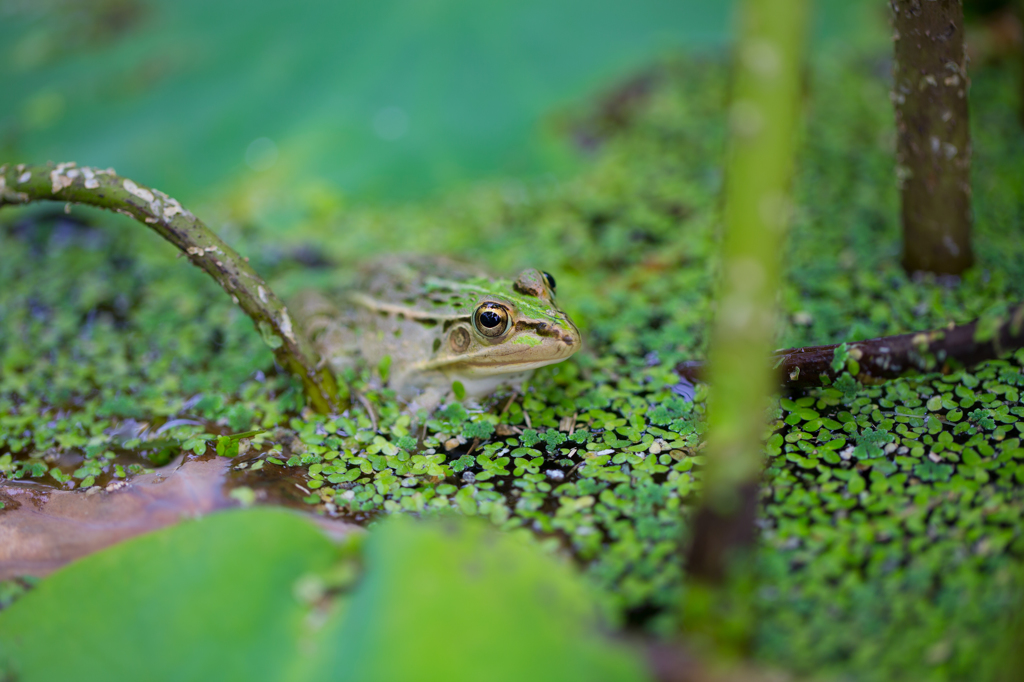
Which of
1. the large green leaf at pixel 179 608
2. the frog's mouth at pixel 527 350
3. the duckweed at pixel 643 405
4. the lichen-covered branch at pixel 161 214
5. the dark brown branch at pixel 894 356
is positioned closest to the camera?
the large green leaf at pixel 179 608

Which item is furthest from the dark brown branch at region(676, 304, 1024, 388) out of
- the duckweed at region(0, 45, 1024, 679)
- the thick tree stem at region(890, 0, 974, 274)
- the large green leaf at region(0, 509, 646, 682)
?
the large green leaf at region(0, 509, 646, 682)

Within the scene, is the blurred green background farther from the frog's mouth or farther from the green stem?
the green stem

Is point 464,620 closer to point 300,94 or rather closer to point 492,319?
point 492,319

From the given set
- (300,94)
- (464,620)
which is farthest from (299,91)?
(464,620)

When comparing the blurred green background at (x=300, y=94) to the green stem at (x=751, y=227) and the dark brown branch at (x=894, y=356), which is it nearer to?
the dark brown branch at (x=894, y=356)

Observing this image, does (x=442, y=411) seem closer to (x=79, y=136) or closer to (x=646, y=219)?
(x=646, y=219)

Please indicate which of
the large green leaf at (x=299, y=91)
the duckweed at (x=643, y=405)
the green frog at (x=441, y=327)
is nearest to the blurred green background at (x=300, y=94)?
the large green leaf at (x=299, y=91)

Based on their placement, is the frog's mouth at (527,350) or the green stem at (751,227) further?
the frog's mouth at (527,350)
